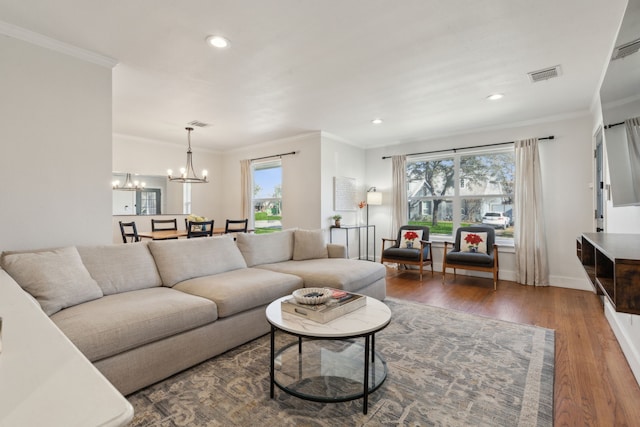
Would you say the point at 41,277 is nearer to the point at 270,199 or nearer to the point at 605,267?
the point at 605,267

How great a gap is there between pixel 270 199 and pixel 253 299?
4.13m

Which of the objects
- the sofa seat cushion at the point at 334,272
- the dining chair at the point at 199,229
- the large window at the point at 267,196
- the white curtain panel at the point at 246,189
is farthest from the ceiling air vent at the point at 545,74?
→ the white curtain panel at the point at 246,189

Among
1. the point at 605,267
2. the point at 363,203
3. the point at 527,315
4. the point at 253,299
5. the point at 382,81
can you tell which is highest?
the point at 382,81

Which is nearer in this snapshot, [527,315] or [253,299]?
[253,299]

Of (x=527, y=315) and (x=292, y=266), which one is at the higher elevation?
(x=292, y=266)

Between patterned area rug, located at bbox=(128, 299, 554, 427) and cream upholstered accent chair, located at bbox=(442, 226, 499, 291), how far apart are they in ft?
5.51

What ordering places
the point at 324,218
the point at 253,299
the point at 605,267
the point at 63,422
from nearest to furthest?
the point at 63,422
the point at 605,267
the point at 253,299
the point at 324,218

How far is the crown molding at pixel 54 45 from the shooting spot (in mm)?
2297

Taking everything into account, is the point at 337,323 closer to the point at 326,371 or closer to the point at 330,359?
the point at 326,371

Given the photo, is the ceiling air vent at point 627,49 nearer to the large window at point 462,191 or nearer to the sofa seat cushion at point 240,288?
the sofa seat cushion at point 240,288

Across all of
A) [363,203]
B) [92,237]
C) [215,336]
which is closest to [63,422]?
[215,336]

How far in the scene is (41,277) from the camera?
186cm

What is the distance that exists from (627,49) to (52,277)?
345cm

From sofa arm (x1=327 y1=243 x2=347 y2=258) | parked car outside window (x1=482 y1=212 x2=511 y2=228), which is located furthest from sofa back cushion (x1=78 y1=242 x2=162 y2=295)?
parked car outside window (x1=482 y1=212 x2=511 y2=228)
